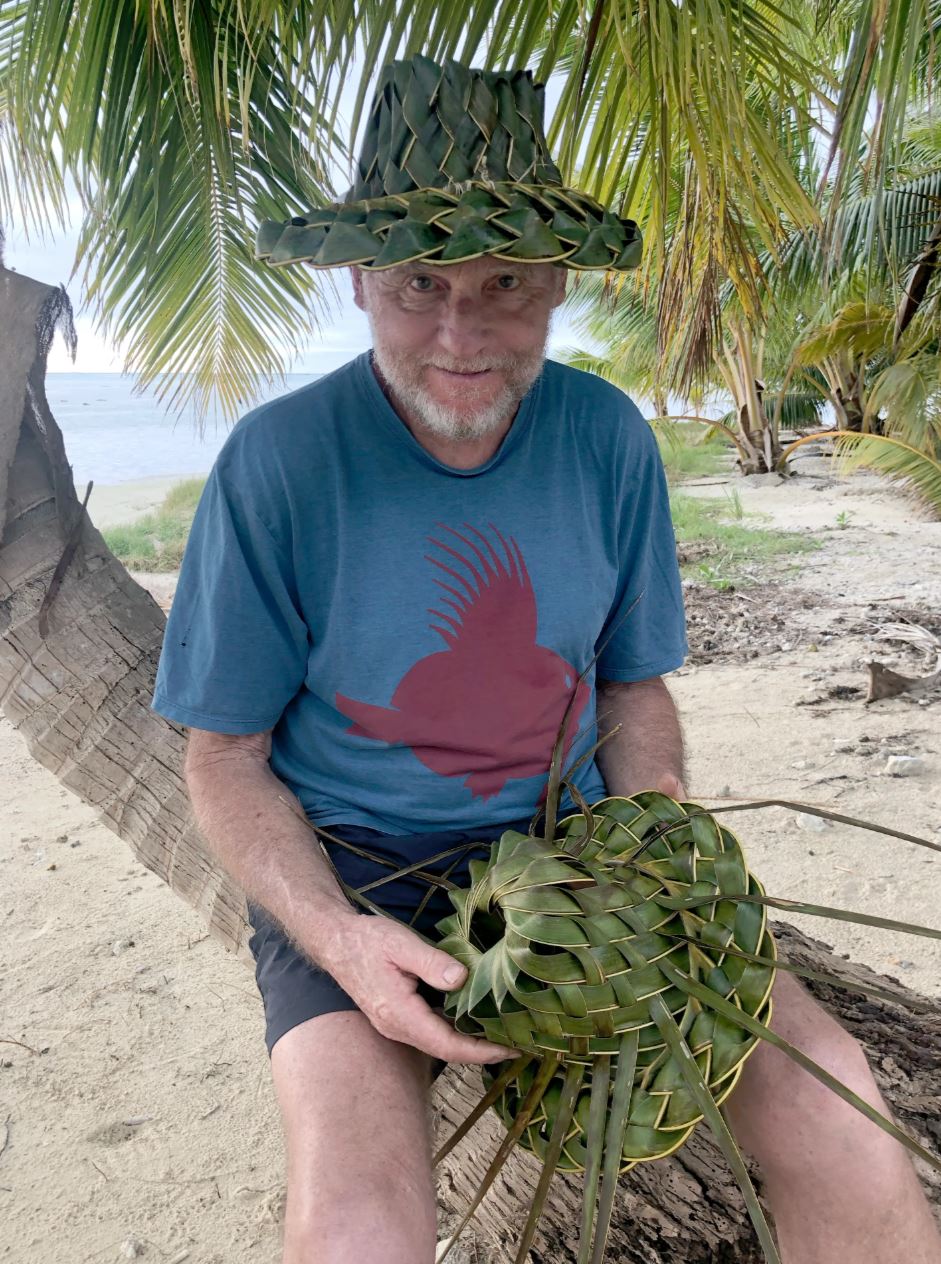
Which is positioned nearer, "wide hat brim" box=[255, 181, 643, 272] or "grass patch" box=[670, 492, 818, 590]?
"wide hat brim" box=[255, 181, 643, 272]

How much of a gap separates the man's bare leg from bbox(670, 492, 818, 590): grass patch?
19.1 ft

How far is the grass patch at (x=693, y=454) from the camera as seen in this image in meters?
14.2

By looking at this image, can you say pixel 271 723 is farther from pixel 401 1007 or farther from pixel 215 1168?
pixel 215 1168

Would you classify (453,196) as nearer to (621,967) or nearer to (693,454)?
(621,967)

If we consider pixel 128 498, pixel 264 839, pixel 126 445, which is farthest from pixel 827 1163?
pixel 126 445

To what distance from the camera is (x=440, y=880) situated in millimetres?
1402

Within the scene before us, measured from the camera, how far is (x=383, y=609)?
4.98ft

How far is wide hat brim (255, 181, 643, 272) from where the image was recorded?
51.5 inches

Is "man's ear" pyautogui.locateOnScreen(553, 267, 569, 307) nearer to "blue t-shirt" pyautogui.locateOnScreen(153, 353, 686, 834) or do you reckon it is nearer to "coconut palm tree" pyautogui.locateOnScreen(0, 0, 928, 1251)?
"blue t-shirt" pyautogui.locateOnScreen(153, 353, 686, 834)

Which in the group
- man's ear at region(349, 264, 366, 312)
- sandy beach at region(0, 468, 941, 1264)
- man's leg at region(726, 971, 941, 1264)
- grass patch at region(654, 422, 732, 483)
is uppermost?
man's ear at region(349, 264, 366, 312)

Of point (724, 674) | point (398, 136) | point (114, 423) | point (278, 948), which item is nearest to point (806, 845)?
point (724, 674)

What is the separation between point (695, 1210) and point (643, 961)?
0.59 metres

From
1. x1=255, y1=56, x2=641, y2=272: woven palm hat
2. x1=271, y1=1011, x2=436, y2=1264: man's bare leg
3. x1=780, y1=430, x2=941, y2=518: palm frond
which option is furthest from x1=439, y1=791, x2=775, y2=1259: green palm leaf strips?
x1=780, y1=430, x2=941, y2=518: palm frond

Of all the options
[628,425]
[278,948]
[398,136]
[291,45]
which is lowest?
[278,948]
